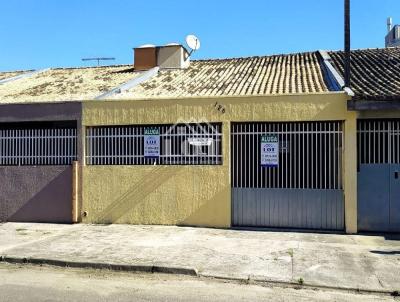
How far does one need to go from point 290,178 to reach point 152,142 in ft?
11.1

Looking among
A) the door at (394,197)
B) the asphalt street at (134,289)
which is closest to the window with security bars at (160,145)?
the door at (394,197)

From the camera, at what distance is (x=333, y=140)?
10.2m

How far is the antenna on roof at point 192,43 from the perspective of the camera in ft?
54.6

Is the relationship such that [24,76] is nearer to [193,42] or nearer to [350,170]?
[193,42]

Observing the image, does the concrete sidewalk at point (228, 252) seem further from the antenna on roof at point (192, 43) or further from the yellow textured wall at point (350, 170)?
the antenna on roof at point (192, 43)

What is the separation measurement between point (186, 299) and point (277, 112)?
5.73 m

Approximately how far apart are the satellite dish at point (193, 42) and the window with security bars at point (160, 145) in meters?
6.34

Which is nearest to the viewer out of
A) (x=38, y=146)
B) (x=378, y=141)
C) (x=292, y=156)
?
(x=378, y=141)

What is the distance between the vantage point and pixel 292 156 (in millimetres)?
10430

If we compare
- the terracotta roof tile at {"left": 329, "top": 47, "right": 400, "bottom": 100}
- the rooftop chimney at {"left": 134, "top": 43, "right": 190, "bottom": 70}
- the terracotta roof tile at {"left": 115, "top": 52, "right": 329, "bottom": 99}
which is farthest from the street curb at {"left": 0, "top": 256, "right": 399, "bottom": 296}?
the rooftop chimney at {"left": 134, "top": 43, "right": 190, "bottom": 70}

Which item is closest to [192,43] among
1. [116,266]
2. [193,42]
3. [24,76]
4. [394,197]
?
[193,42]

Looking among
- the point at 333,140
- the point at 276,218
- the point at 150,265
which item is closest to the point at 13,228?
the point at 150,265

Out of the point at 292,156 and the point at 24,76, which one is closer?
the point at 292,156

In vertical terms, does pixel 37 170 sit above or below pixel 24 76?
below
